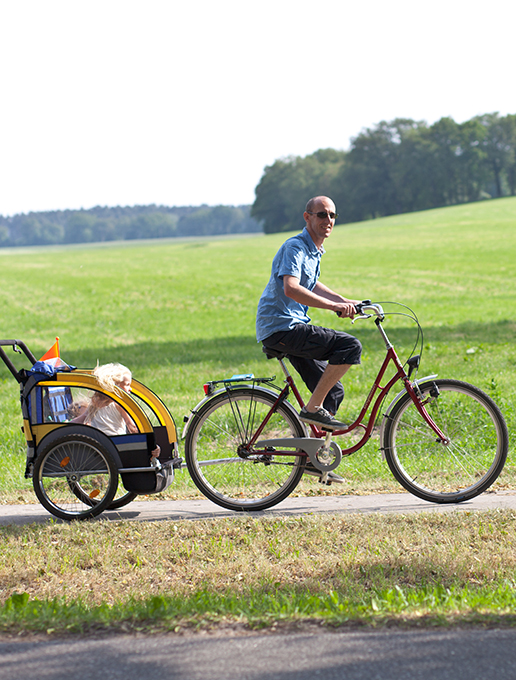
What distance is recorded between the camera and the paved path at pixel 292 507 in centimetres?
486

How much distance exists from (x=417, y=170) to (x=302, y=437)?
365 ft

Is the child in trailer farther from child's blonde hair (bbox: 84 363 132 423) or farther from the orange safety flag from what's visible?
the orange safety flag

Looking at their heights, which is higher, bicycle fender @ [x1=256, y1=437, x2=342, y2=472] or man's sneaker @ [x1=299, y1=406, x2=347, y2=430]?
man's sneaker @ [x1=299, y1=406, x2=347, y2=430]

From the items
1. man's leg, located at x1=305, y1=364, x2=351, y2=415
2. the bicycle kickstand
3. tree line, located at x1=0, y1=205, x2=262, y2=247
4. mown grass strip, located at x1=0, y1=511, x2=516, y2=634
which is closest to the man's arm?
man's leg, located at x1=305, y1=364, x2=351, y2=415

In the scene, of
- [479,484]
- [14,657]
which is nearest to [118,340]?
[479,484]

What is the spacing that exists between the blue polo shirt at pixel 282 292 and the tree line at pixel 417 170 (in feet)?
327

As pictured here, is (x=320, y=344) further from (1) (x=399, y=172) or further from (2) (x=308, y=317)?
(1) (x=399, y=172)

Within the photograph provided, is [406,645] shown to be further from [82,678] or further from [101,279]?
[101,279]

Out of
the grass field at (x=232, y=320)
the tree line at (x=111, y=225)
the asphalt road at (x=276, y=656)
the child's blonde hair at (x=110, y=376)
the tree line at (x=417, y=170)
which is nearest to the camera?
the asphalt road at (x=276, y=656)

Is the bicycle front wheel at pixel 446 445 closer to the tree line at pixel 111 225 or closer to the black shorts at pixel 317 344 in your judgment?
the black shorts at pixel 317 344

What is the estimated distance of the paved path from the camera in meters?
4.86

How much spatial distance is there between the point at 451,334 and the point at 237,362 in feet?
16.8

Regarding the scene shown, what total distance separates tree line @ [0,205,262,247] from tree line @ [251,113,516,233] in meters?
50.0

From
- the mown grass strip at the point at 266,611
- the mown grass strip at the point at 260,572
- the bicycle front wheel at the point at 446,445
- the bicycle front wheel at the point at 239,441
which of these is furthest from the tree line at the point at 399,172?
the mown grass strip at the point at 266,611
